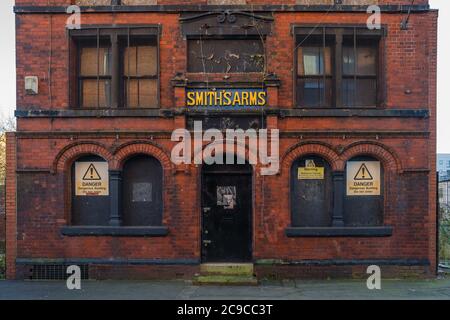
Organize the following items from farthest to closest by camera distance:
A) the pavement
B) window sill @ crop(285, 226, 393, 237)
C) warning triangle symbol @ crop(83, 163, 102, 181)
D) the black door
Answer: warning triangle symbol @ crop(83, 163, 102, 181) < the black door < window sill @ crop(285, 226, 393, 237) < the pavement

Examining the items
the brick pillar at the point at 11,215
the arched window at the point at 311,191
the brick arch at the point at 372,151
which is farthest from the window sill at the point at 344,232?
the brick pillar at the point at 11,215

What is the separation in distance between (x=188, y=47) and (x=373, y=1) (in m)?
4.70

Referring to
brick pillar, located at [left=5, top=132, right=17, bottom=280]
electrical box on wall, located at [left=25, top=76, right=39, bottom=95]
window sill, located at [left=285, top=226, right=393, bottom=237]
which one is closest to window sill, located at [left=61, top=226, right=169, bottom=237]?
brick pillar, located at [left=5, top=132, right=17, bottom=280]

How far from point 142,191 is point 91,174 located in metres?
1.35

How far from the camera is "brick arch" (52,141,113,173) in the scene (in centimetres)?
1113

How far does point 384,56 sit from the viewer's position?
11188 millimetres

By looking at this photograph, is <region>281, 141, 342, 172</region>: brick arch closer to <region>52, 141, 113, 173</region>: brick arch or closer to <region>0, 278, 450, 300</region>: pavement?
<region>0, 278, 450, 300</region>: pavement

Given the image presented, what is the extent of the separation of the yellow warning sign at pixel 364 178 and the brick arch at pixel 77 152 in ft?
19.6

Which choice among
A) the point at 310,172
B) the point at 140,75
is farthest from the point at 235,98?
the point at 310,172

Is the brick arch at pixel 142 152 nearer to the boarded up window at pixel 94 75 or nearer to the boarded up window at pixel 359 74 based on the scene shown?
the boarded up window at pixel 94 75

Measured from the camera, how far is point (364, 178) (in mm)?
11250

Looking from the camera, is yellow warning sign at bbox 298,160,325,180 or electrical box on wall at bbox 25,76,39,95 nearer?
electrical box on wall at bbox 25,76,39,95

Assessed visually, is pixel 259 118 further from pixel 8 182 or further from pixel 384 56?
pixel 8 182

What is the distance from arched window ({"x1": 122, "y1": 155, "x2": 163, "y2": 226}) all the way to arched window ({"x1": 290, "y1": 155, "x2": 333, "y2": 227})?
3335 mm
